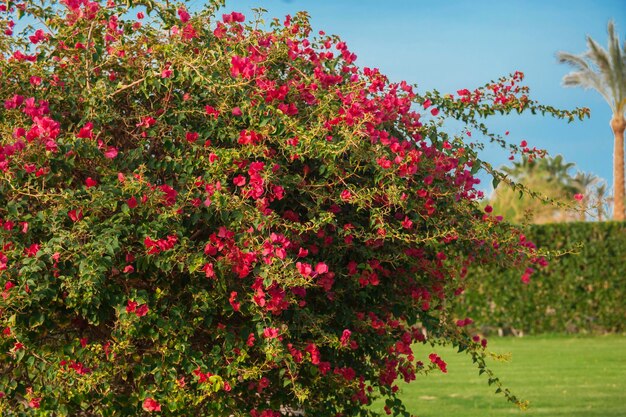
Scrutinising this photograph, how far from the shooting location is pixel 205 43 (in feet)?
15.8

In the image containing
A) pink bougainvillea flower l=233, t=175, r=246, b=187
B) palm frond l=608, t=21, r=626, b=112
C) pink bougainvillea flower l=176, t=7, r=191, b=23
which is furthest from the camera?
palm frond l=608, t=21, r=626, b=112

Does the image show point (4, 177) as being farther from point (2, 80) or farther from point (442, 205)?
point (442, 205)

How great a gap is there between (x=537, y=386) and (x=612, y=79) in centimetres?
2026

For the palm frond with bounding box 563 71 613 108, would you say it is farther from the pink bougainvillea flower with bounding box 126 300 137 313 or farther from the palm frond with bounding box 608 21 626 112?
the pink bougainvillea flower with bounding box 126 300 137 313

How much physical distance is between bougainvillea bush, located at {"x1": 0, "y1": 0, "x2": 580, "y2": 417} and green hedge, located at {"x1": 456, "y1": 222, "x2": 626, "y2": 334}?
51.0 feet

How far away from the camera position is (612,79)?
2892 centimetres

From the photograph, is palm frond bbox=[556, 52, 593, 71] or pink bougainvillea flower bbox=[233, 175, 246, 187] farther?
palm frond bbox=[556, 52, 593, 71]

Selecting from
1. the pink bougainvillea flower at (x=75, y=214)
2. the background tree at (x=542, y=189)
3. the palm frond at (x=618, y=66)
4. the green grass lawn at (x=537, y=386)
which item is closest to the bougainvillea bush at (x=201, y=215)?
the pink bougainvillea flower at (x=75, y=214)

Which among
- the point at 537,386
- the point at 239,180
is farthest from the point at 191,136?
the point at 537,386

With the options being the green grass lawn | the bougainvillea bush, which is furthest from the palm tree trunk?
the bougainvillea bush

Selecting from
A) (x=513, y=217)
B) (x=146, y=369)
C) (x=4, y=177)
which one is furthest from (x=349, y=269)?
(x=513, y=217)

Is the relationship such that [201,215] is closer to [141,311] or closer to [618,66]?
[141,311]

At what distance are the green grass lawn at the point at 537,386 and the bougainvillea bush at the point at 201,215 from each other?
270 centimetres

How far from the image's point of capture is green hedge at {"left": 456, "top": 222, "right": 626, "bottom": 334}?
20.0 m
